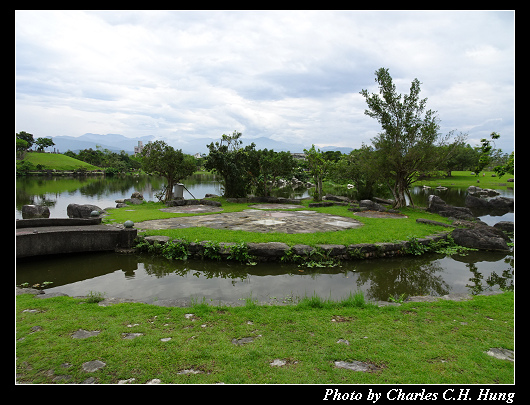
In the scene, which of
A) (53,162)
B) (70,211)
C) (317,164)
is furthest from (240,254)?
(53,162)

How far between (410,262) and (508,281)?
91.1 inches

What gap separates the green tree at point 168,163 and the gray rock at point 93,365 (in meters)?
17.5

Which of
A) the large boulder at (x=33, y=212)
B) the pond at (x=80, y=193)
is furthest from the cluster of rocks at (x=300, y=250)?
the large boulder at (x=33, y=212)

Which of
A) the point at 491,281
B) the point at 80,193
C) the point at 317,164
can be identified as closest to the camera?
the point at 491,281

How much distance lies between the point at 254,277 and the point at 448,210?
1309cm

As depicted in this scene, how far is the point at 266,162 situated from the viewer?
70.2 feet

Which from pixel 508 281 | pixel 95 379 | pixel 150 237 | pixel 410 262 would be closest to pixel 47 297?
pixel 95 379

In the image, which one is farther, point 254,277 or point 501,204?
point 501,204

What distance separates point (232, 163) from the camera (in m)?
20.9

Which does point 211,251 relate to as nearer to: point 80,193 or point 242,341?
point 242,341

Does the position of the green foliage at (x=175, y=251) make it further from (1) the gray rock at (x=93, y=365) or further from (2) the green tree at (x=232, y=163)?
(2) the green tree at (x=232, y=163)

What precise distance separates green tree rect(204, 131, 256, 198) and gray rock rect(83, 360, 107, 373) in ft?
58.8

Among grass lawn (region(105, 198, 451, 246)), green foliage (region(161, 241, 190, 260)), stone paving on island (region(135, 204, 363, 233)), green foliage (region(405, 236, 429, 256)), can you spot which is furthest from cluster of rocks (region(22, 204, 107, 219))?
green foliage (region(405, 236, 429, 256))

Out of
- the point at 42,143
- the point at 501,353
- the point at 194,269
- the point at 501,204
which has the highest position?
the point at 42,143
